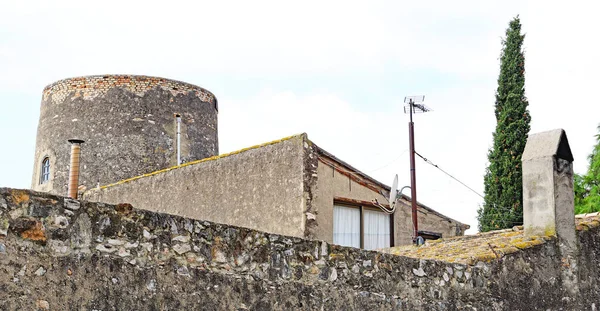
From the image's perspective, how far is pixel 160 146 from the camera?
24078 millimetres

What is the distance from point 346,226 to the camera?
640 inches

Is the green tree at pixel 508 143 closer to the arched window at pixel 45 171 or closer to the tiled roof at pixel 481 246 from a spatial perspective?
the arched window at pixel 45 171

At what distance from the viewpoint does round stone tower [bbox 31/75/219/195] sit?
2362 centimetres

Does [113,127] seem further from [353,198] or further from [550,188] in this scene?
[550,188]

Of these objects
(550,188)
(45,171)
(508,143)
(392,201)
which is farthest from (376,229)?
(508,143)

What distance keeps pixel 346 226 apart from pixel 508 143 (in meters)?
15.7

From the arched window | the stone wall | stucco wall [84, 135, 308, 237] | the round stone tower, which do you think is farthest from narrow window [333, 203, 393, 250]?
the arched window

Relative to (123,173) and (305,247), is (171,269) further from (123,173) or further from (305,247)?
(123,173)

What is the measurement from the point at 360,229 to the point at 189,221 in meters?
9.52

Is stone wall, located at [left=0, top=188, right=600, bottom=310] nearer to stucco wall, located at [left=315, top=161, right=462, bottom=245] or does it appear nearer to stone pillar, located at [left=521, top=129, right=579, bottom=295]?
stone pillar, located at [left=521, top=129, right=579, bottom=295]

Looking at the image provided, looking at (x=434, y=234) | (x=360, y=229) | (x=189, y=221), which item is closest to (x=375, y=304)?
(x=189, y=221)

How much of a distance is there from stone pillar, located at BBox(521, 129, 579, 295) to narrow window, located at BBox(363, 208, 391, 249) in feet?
16.0

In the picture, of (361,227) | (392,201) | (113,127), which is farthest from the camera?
(113,127)

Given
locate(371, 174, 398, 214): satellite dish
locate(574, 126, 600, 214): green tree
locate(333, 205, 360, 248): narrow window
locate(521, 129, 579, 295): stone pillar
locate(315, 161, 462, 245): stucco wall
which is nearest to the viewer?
locate(521, 129, 579, 295): stone pillar
